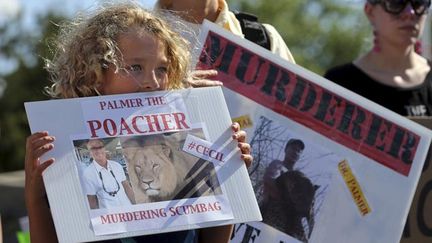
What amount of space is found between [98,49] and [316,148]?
858mm

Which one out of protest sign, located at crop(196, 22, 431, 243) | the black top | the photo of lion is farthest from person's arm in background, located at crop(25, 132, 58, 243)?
the black top

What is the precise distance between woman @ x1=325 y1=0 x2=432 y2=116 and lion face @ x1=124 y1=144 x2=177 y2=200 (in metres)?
2.03

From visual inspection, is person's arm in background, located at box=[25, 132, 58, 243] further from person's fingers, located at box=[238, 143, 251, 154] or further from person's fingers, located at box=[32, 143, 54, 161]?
person's fingers, located at box=[238, 143, 251, 154]

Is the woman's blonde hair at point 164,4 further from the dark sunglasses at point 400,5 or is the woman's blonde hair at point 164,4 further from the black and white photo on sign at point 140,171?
the dark sunglasses at point 400,5

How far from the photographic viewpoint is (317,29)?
46469 mm

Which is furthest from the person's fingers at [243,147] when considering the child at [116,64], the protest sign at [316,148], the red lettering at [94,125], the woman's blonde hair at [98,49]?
the protest sign at [316,148]

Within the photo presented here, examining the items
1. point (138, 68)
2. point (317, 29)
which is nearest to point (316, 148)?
point (138, 68)

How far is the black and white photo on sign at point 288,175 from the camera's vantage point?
3.52 meters

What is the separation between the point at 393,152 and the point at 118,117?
102 cm

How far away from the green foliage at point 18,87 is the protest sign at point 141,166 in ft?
87.1

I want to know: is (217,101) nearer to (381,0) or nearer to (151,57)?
(151,57)

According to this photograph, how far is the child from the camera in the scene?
293 centimetres

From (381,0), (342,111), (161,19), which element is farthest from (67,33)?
(381,0)

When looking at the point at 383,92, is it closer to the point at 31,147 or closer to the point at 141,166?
the point at 141,166
